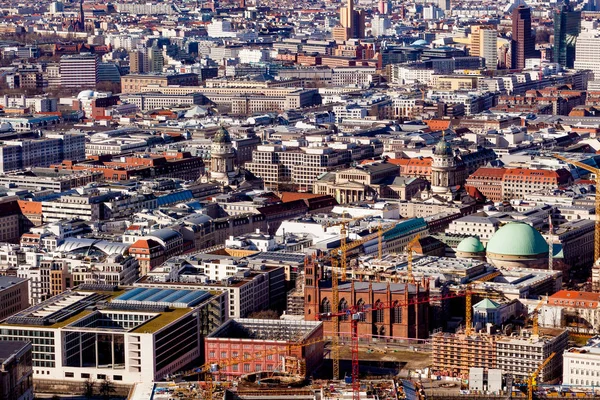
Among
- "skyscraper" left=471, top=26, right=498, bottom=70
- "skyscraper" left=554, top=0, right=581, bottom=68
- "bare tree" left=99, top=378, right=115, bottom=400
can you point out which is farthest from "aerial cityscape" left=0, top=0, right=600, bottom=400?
"skyscraper" left=471, top=26, right=498, bottom=70

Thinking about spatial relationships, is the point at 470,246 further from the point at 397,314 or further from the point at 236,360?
the point at 236,360

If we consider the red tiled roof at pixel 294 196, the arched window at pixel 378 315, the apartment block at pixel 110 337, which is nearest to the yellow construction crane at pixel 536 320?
the arched window at pixel 378 315

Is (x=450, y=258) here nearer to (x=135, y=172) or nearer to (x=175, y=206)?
(x=175, y=206)

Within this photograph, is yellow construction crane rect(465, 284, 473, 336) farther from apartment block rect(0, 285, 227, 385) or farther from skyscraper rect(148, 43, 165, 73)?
skyscraper rect(148, 43, 165, 73)

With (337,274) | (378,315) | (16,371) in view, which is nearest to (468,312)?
(378,315)

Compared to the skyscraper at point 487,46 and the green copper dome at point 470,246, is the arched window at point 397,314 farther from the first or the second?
the skyscraper at point 487,46

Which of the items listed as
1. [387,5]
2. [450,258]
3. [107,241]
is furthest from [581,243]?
[387,5]
